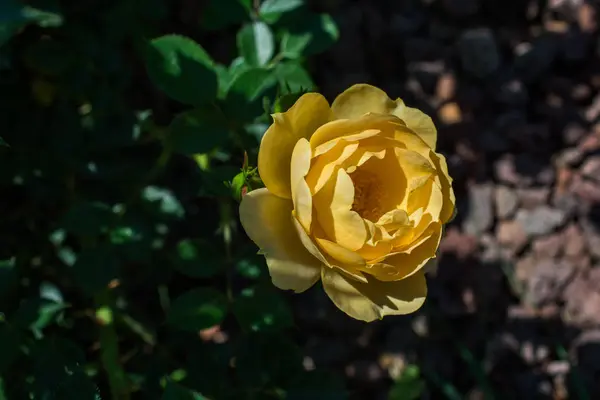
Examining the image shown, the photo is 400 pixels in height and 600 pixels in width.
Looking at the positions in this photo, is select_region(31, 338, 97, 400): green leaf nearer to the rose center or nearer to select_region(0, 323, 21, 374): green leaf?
select_region(0, 323, 21, 374): green leaf

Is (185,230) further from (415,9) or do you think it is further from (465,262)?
(415,9)

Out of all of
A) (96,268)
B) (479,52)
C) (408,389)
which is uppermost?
(96,268)

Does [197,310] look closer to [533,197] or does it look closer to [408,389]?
[408,389]

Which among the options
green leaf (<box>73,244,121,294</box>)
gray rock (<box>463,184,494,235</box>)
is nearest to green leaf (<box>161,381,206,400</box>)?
green leaf (<box>73,244,121,294</box>)

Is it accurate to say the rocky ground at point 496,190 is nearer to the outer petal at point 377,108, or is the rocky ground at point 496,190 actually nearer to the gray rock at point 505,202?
the gray rock at point 505,202

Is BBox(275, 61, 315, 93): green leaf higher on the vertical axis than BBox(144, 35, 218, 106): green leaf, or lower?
lower

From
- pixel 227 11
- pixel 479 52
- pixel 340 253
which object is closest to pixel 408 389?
pixel 340 253

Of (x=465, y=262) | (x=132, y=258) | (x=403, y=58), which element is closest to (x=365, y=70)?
(x=403, y=58)
